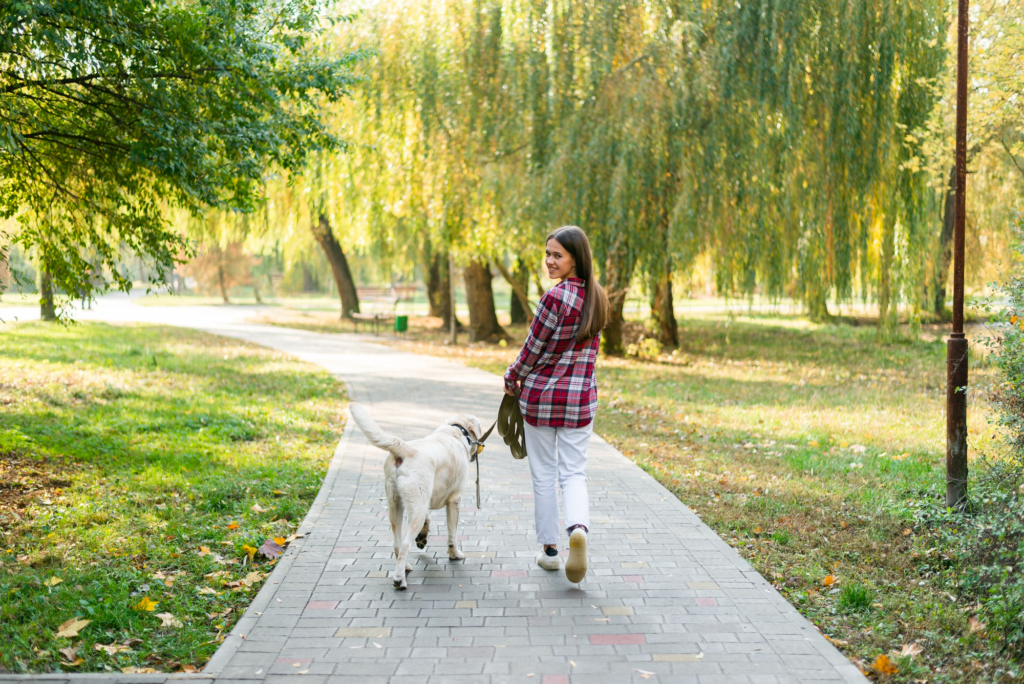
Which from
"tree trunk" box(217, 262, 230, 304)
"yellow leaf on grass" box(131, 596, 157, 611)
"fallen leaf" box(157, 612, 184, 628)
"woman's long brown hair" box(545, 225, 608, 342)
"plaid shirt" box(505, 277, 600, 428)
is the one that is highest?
"tree trunk" box(217, 262, 230, 304)

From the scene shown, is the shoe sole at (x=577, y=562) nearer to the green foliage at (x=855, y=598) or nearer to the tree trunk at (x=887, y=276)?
the green foliage at (x=855, y=598)

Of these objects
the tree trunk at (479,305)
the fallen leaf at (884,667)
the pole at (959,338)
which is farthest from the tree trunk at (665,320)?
the fallen leaf at (884,667)

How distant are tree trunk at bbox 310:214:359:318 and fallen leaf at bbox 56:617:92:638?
885 inches

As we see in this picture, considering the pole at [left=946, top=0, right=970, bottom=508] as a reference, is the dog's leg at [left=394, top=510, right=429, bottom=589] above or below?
below

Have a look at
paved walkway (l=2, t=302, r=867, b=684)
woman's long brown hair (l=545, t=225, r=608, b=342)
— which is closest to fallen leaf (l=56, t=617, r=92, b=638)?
paved walkway (l=2, t=302, r=867, b=684)

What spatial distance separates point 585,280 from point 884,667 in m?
2.53

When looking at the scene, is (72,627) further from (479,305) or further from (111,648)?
(479,305)

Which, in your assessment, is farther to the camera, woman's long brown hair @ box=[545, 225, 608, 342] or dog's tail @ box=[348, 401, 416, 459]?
woman's long brown hair @ box=[545, 225, 608, 342]

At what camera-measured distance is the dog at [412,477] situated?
15.6 feet

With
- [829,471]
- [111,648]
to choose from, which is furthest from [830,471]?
[111,648]

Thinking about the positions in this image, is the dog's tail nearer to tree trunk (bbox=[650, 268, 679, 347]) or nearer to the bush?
the bush

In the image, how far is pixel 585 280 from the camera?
5.04 metres

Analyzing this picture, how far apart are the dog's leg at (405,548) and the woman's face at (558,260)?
160cm

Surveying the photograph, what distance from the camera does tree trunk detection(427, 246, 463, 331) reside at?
24388 millimetres
